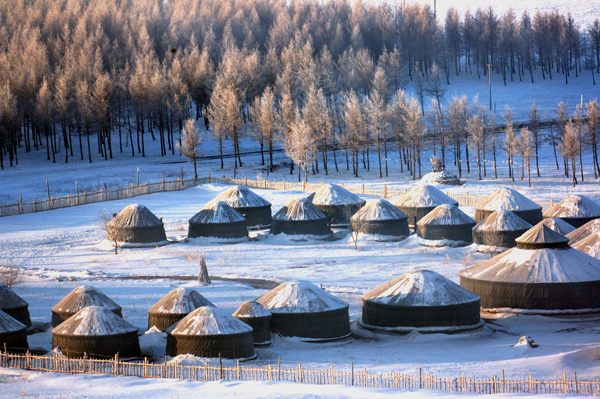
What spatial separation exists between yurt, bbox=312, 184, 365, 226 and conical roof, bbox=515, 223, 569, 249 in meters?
24.4

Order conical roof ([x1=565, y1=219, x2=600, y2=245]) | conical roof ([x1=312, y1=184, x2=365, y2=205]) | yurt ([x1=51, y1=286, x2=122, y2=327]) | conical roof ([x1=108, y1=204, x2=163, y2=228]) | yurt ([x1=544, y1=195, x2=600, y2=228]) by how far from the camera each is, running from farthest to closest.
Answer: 1. conical roof ([x1=312, y1=184, x2=365, y2=205])
2. conical roof ([x1=108, y1=204, x2=163, y2=228])
3. yurt ([x1=544, y1=195, x2=600, y2=228])
4. conical roof ([x1=565, y1=219, x2=600, y2=245])
5. yurt ([x1=51, y1=286, x2=122, y2=327])

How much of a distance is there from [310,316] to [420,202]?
2957cm

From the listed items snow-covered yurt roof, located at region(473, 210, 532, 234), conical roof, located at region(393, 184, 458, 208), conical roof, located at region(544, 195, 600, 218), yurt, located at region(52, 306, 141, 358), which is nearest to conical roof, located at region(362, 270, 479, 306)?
yurt, located at region(52, 306, 141, 358)

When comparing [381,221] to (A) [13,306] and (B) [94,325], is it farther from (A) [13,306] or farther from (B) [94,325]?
(B) [94,325]

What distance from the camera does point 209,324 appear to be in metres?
29.0

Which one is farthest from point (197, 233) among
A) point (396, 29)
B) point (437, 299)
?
point (396, 29)

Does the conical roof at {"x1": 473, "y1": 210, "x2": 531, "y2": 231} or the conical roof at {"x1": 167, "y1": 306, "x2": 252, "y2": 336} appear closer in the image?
the conical roof at {"x1": 167, "y1": 306, "x2": 252, "y2": 336}

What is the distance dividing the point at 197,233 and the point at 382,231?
1266cm

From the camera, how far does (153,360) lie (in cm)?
2930

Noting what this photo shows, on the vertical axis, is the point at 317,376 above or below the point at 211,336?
below

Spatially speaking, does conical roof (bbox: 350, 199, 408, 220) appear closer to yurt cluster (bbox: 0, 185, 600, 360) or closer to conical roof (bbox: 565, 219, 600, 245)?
yurt cluster (bbox: 0, 185, 600, 360)

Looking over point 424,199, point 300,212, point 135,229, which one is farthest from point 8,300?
point 424,199

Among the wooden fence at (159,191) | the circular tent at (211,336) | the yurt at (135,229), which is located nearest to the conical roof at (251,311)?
the circular tent at (211,336)

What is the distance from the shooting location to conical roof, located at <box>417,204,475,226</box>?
5306cm
